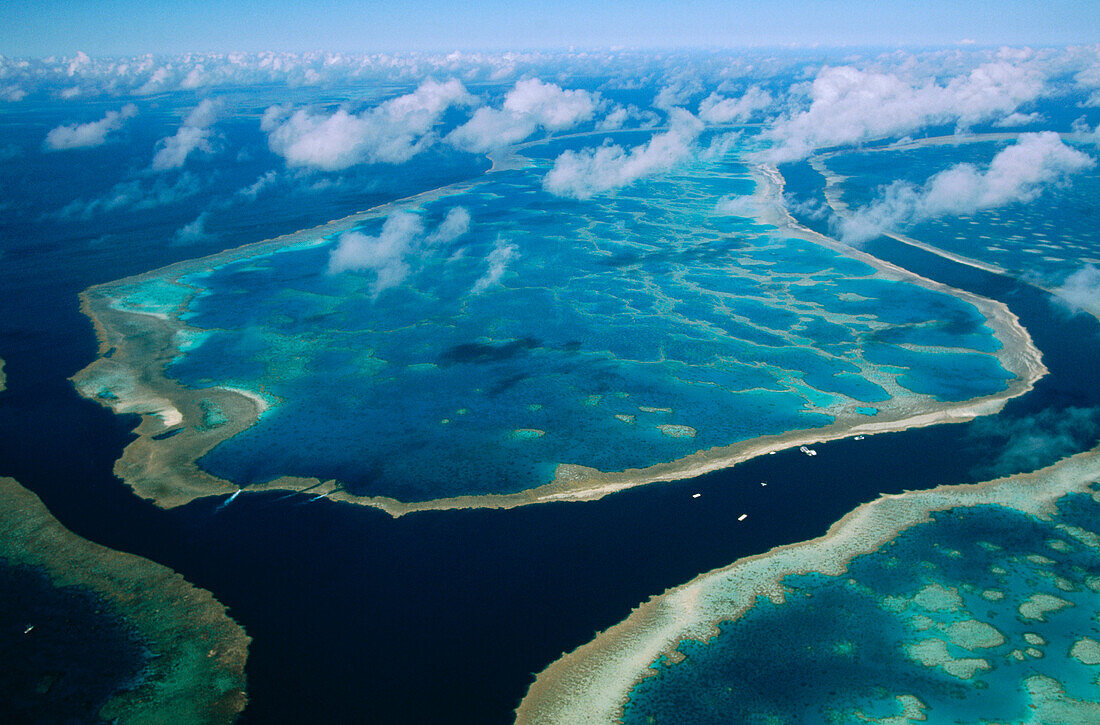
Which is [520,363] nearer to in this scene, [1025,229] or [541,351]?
[541,351]

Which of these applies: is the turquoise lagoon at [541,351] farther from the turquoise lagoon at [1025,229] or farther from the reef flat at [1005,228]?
the turquoise lagoon at [1025,229]

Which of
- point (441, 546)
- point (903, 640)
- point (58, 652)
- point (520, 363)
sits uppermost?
point (520, 363)

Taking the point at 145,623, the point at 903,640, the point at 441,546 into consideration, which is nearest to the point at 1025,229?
the point at 903,640

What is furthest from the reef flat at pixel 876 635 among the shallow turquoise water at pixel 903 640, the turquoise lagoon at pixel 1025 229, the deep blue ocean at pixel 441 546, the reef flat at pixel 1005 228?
the turquoise lagoon at pixel 1025 229

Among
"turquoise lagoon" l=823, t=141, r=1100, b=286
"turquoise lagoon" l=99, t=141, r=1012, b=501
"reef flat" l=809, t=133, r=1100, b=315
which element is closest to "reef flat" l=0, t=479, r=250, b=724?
"turquoise lagoon" l=99, t=141, r=1012, b=501

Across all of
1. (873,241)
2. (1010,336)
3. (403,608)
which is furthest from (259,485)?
(873,241)
